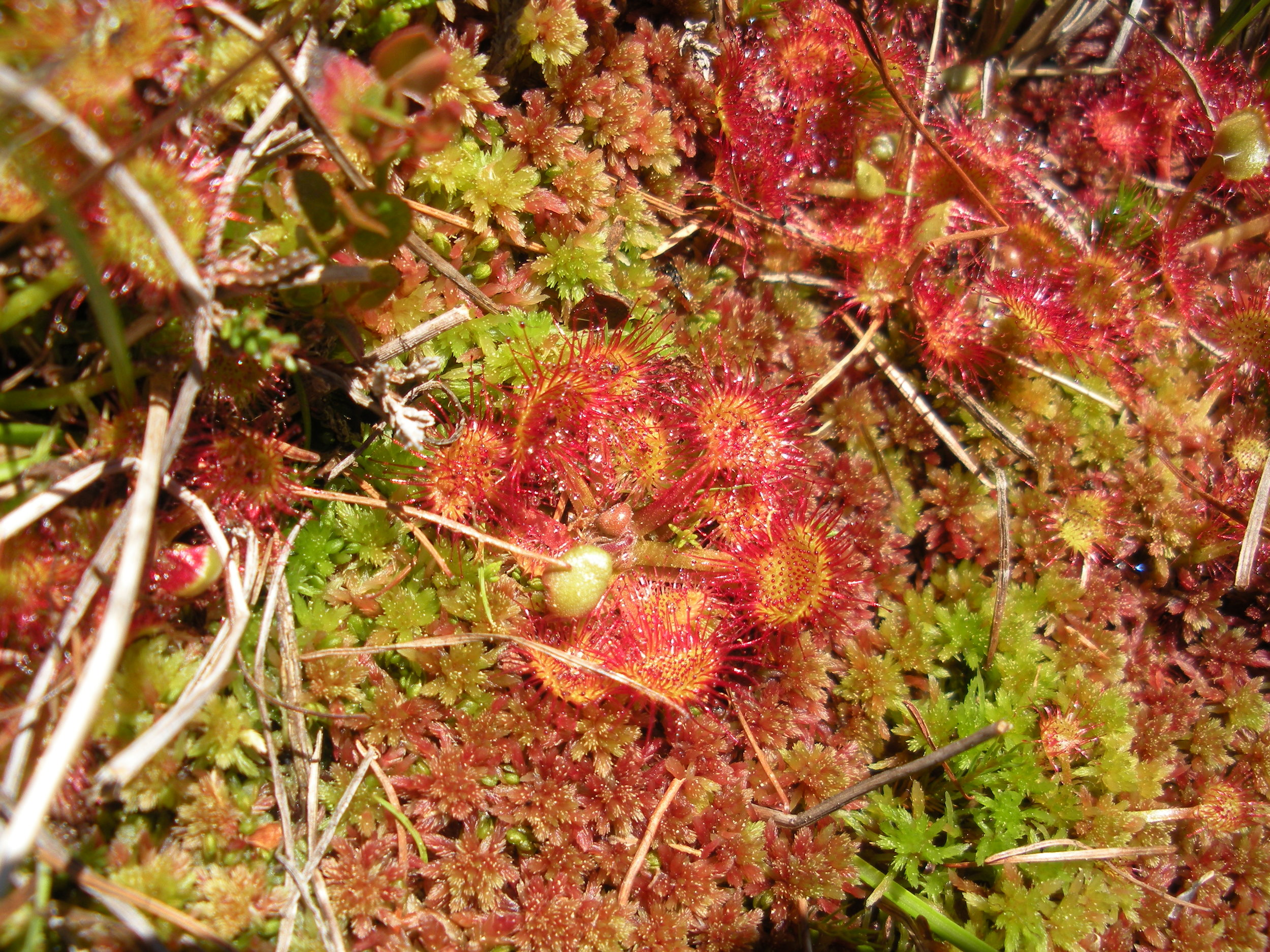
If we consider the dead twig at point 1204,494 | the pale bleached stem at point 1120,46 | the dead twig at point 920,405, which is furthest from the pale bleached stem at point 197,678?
the pale bleached stem at point 1120,46

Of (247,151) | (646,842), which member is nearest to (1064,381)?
(646,842)

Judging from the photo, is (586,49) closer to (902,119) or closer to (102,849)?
(902,119)

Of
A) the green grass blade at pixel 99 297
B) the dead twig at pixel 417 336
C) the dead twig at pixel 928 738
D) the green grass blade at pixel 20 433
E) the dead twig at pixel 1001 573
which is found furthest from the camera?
the dead twig at pixel 1001 573

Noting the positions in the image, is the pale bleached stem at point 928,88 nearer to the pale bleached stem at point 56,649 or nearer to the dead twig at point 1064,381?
the dead twig at point 1064,381

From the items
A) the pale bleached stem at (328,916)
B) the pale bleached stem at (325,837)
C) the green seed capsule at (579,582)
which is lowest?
the pale bleached stem at (328,916)

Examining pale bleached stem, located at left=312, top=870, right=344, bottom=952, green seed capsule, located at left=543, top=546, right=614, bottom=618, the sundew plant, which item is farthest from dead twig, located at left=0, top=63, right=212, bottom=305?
pale bleached stem, located at left=312, top=870, right=344, bottom=952

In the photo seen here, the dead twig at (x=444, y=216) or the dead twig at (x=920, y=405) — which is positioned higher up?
the dead twig at (x=444, y=216)

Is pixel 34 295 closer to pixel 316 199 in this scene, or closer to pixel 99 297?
pixel 99 297

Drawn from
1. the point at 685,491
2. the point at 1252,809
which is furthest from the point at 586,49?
the point at 1252,809

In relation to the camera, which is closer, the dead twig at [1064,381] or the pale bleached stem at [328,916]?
the pale bleached stem at [328,916]
